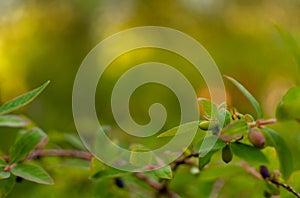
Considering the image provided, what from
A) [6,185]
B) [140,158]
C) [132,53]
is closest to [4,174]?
[6,185]

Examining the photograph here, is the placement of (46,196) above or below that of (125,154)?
below

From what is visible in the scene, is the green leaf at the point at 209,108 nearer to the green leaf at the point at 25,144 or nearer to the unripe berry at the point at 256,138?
the unripe berry at the point at 256,138

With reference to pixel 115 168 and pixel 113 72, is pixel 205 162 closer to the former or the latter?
pixel 115 168

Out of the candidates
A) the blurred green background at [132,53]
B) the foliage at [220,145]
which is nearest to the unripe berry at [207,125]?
the foliage at [220,145]

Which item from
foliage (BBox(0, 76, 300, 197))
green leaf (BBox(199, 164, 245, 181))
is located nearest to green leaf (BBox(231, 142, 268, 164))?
foliage (BBox(0, 76, 300, 197))

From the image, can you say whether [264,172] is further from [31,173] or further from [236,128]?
[31,173]

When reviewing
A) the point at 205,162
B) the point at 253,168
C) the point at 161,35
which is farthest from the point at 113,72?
the point at 205,162

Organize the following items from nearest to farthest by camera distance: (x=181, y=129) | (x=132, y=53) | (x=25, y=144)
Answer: (x=181, y=129) → (x=25, y=144) → (x=132, y=53)
